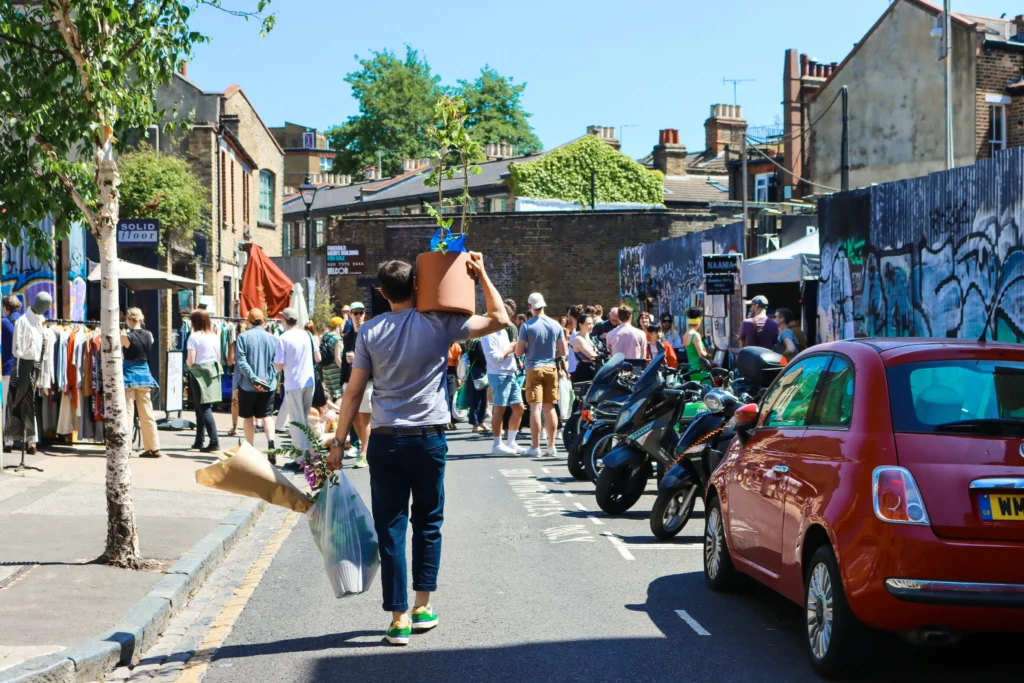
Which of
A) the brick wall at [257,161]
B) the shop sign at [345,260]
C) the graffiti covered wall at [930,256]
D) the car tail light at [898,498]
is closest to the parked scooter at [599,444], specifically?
the graffiti covered wall at [930,256]

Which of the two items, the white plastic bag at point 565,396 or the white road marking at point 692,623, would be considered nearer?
the white road marking at point 692,623

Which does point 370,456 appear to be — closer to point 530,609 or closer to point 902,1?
point 530,609

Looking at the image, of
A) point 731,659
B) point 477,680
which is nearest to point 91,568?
point 477,680

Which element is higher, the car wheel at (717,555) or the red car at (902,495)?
the red car at (902,495)

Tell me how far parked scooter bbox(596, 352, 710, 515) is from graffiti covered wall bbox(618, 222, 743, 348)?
12.8 m

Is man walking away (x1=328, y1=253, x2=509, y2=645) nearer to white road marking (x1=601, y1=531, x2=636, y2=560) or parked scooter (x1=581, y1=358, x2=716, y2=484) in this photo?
white road marking (x1=601, y1=531, x2=636, y2=560)

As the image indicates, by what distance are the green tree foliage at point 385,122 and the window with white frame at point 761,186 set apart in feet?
94.6

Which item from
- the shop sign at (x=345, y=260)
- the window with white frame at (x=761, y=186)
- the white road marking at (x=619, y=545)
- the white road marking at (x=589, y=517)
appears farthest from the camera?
the window with white frame at (x=761, y=186)

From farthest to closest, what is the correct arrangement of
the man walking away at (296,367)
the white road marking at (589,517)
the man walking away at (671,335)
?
the man walking away at (671,335), the man walking away at (296,367), the white road marking at (589,517)

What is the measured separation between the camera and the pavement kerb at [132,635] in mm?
5473

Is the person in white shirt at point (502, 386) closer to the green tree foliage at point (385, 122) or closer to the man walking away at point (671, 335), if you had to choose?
the man walking away at point (671, 335)

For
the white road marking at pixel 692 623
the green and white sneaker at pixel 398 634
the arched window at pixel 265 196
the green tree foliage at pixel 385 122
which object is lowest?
the white road marking at pixel 692 623

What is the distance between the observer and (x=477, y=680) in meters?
5.53

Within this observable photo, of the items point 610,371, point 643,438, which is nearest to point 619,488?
point 643,438
